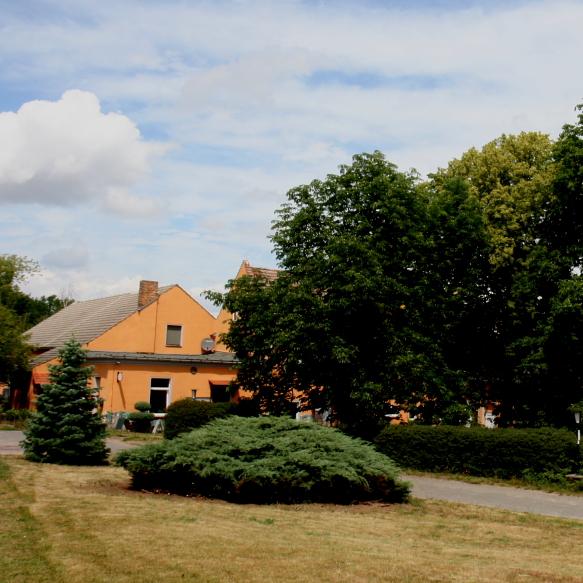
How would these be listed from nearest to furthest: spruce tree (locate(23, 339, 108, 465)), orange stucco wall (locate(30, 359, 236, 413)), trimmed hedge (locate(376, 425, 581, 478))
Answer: spruce tree (locate(23, 339, 108, 465)) → trimmed hedge (locate(376, 425, 581, 478)) → orange stucco wall (locate(30, 359, 236, 413))

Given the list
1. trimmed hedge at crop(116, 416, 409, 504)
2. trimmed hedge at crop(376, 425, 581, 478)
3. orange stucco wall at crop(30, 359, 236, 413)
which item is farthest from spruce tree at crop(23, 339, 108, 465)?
orange stucco wall at crop(30, 359, 236, 413)

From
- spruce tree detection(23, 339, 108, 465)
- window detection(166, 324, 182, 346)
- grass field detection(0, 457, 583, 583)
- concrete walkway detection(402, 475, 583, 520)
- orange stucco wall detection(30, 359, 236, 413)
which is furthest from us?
window detection(166, 324, 182, 346)

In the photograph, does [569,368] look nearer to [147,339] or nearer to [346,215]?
[346,215]

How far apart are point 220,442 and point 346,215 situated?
11.6m

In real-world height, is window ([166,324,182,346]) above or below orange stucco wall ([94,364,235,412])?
above

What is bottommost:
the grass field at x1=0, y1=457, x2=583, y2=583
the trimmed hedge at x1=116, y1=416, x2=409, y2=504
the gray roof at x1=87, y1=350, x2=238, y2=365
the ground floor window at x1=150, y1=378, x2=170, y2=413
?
the grass field at x1=0, y1=457, x2=583, y2=583

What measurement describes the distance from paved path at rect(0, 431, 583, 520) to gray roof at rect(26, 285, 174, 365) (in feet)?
76.9

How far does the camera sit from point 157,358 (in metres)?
38.3

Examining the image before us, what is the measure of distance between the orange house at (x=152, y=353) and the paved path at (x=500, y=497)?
772 inches

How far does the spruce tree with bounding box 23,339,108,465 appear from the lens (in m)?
19.2

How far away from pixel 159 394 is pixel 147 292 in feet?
19.9

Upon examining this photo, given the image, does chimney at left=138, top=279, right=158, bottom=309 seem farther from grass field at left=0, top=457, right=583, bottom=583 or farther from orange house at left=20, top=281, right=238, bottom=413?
grass field at left=0, top=457, right=583, bottom=583

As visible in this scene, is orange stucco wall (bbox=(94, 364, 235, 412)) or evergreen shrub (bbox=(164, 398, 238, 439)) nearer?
evergreen shrub (bbox=(164, 398, 238, 439))

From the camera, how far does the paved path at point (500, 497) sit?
15.4 m
